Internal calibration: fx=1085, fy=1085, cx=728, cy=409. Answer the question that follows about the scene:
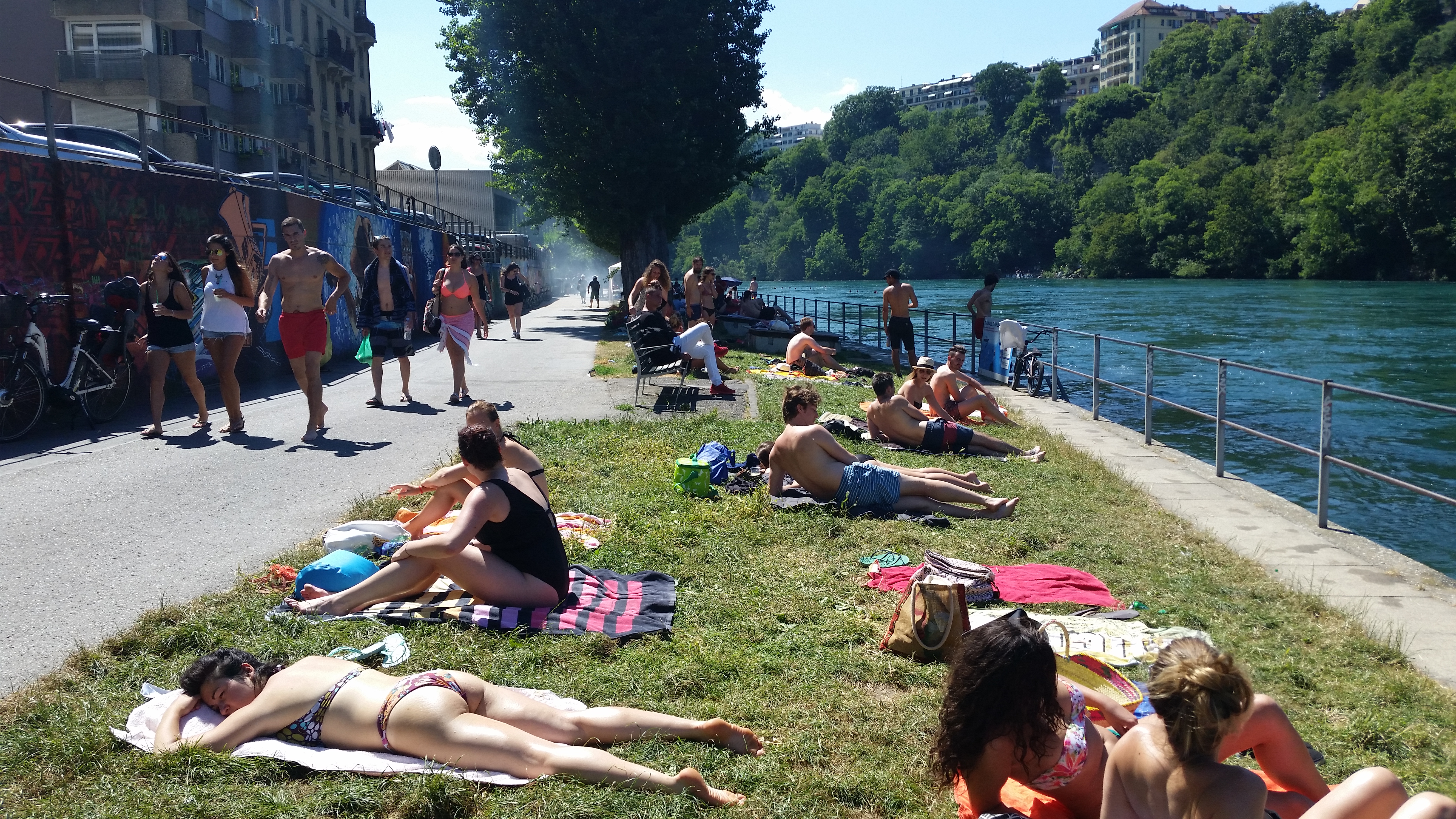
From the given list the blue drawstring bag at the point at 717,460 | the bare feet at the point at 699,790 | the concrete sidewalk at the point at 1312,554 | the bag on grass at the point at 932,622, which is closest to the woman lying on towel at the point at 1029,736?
the bare feet at the point at 699,790

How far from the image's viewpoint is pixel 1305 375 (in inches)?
972

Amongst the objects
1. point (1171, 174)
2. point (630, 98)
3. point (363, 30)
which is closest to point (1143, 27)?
point (1171, 174)

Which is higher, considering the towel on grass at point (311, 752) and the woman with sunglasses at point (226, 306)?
the woman with sunglasses at point (226, 306)

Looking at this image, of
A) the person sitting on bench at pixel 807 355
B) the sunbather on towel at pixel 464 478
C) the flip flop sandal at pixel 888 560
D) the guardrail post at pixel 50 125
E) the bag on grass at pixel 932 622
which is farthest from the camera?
Result: the person sitting on bench at pixel 807 355

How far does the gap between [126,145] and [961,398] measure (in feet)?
38.1

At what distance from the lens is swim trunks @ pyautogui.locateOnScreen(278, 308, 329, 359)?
10.6 meters

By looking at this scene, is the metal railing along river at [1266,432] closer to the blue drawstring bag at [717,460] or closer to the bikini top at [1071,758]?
the blue drawstring bag at [717,460]

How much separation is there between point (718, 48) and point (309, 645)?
90.4 feet

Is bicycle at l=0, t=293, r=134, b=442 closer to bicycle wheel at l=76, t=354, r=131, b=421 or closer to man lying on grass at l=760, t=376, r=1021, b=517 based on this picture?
bicycle wheel at l=76, t=354, r=131, b=421

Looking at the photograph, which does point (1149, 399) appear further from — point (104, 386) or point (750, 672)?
point (104, 386)

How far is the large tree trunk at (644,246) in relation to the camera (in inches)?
1246

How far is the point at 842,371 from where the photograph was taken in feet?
59.0

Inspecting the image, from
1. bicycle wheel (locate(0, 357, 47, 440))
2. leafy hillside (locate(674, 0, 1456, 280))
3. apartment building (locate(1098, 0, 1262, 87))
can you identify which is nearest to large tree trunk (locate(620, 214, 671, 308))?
leafy hillside (locate(674, 0, 1456, 280))

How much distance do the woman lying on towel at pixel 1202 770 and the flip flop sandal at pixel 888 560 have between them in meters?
3.45
